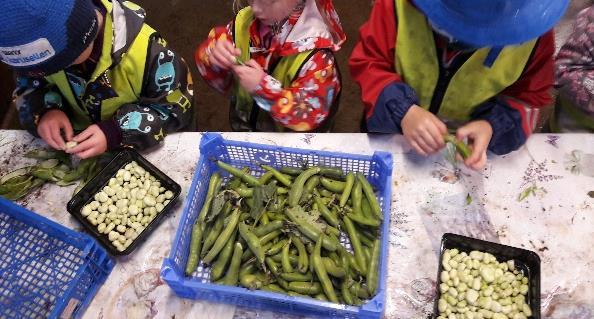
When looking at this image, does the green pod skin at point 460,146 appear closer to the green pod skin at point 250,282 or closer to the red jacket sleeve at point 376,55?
the red jacket sleeve at point 376,55

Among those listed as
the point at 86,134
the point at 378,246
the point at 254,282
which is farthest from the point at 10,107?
the point at 378,246

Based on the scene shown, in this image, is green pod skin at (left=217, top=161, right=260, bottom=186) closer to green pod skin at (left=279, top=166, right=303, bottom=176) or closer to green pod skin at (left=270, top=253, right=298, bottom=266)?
green pod skin at (left=279, top=166, right=303, bottom=176)

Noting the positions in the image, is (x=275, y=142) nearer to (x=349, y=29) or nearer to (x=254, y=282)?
(x=254, y=282)

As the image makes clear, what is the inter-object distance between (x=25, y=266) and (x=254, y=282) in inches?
25.8

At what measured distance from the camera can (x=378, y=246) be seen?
126 cm

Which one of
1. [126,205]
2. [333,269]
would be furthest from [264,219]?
[126,205]

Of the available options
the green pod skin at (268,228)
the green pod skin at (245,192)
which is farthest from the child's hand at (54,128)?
the green pod skin at (268,228)

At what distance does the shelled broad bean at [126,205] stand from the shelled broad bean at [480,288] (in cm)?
81

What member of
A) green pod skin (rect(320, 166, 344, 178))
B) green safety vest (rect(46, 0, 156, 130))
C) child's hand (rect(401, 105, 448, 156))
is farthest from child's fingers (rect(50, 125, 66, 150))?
child's hand (rect(401, 105, 448, 156))

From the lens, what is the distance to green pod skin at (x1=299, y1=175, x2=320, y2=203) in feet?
4.51

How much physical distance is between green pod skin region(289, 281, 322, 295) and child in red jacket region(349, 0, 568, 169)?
50cm

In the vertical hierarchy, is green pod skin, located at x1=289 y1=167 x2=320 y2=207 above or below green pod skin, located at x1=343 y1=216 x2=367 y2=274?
above

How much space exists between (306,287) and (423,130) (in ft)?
1.78

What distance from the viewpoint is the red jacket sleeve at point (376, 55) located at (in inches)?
56.9
